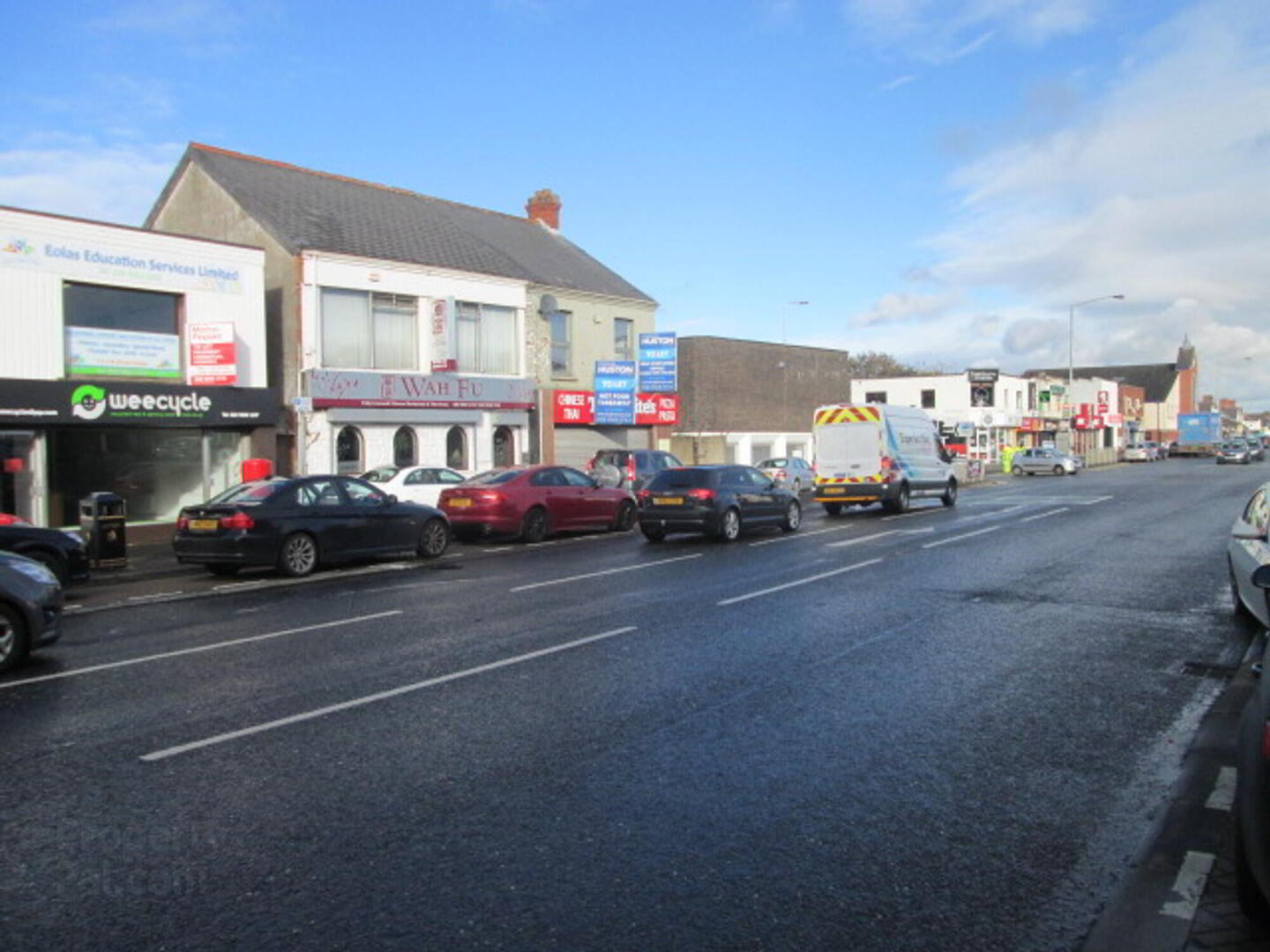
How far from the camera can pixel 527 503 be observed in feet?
63.7

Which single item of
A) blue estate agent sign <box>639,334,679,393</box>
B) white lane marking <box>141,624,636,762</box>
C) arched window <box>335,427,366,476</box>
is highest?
blue estate agent sign <box>639,334,679,393</box>

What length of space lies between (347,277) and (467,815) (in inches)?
874

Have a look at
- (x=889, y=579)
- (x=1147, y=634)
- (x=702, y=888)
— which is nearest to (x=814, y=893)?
(x=702, y=888)

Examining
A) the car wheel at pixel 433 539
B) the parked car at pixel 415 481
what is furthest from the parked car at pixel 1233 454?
the car wheel at pixel 433 539

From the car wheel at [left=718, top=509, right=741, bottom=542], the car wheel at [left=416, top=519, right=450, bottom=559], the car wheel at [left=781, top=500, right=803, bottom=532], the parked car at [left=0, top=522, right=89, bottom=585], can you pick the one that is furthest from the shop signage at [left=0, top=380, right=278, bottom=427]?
the car wheel at [left=781, top=500, right=803, bottom=532]

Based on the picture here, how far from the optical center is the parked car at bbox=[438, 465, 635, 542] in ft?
62.6

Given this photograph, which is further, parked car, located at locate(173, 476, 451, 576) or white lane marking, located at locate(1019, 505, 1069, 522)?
white lane marking, located at locate(1019, 505, 1069, 522)

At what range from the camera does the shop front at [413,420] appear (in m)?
24.2

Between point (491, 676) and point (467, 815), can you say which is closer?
point (467, 815)

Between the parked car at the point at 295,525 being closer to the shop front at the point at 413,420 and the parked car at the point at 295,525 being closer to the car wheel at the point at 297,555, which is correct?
the car wheel at the point at 297,555

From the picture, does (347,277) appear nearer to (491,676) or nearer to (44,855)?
(491,676)

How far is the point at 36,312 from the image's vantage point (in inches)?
743

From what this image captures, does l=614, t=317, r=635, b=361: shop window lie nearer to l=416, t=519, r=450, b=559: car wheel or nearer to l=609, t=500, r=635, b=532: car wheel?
l=609, t=500, r=635, b=532: car wheel

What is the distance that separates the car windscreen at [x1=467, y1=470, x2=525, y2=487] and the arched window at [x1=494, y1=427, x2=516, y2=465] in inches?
364
